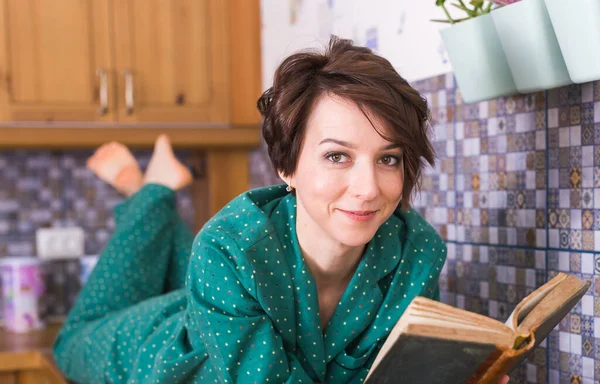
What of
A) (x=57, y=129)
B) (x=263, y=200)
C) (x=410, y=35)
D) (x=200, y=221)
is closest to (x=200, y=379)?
(x=263, y=200)

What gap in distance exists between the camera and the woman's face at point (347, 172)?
1034 millimetres

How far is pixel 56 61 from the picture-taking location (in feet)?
7.22

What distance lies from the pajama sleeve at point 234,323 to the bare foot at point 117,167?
107cm

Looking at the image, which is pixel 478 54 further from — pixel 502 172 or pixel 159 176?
pixel 159 176

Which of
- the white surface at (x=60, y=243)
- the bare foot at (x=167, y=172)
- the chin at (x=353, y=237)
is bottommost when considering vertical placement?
the white surface at (x=60, y=243)

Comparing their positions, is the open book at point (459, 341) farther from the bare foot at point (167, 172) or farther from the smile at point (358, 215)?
the bare foot at point (167, 172)

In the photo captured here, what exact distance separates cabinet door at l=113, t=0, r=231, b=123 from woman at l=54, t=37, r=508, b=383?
1.02m

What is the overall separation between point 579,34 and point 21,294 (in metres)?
1.87

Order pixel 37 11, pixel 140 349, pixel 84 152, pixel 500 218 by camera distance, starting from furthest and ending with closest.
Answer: pixel 84 152 → pixel 37 11 → pixel 140 349 → pixel 500 218

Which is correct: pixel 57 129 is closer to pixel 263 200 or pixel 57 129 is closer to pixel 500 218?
pixel 263 200

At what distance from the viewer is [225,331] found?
1.10 m

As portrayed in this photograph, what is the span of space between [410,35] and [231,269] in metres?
0.76

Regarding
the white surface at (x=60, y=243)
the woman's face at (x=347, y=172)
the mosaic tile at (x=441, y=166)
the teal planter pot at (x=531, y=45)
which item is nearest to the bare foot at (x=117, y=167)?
the white surface at (x=60, y=243)

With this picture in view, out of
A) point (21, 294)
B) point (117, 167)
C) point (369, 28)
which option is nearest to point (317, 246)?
point (369, 28)
